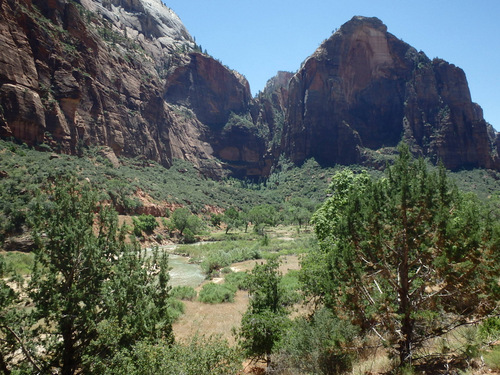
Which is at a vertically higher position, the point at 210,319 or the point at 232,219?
A: the point at 232,219

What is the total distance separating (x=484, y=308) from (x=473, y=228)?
1.71 meters

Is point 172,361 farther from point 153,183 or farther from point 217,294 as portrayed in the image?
point 153,183

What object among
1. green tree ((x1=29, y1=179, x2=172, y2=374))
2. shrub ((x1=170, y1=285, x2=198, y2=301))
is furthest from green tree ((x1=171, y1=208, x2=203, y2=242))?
green tree ((x1=29, y1=179, x2=172, y2=374))

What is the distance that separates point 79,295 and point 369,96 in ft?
424

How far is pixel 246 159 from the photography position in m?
128

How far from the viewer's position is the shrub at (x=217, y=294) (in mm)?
18531

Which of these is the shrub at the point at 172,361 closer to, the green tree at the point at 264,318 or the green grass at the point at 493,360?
the green tree at the point at 264,318

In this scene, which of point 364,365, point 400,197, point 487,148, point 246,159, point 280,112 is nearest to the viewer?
point 400,197

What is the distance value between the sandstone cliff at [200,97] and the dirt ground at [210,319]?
4437 cm

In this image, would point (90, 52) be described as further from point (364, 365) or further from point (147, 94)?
point (364, 365)

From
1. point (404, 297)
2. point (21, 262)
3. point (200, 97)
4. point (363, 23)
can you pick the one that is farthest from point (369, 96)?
point (404, 297)

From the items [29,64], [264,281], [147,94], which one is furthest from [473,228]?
[147,94]

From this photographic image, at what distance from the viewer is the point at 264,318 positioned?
26.8ft

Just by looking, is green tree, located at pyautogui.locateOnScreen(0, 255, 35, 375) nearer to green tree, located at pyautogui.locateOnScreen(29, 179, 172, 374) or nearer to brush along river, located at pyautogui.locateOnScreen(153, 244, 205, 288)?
green tree, located at pyautogui.locateOnScreen(29, 179, 172, 374)
